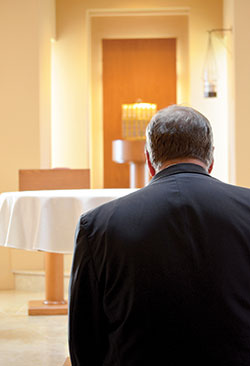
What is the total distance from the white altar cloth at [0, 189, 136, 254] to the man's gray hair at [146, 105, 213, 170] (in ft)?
5.88

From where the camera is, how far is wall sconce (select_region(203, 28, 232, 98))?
6.50m

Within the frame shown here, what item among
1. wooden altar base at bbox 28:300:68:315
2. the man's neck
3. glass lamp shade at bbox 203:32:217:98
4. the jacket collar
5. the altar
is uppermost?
glass lamp shade at bbox 203:32:217:98

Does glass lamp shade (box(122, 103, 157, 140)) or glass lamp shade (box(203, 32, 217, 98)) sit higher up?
glass lamp shade (box(203, 32, 217, 98))

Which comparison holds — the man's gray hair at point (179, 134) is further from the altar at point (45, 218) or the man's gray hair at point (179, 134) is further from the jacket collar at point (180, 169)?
the altar at point (45, 218)

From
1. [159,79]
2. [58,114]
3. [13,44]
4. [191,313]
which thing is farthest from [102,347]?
[159,79]

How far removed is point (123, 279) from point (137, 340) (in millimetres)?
131

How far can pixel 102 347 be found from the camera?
1308 millimetres

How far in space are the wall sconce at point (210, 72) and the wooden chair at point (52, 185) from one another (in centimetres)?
251

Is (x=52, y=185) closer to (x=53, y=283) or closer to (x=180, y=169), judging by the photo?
(x=53, y=283)

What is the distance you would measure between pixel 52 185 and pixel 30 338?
1.33m

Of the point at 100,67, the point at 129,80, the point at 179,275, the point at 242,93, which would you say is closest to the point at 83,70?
the point at 100,67

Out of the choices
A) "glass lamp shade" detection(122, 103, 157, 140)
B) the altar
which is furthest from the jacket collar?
"glass lamp shade" detection(122, 103, 157, 140)

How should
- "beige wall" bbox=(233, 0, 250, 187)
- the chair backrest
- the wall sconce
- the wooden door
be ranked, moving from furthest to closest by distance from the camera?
1. the wooden door
2. the wall sconce
3. "beige wall" bbox=(233, 0, 250, 187)
4. the chair backrest

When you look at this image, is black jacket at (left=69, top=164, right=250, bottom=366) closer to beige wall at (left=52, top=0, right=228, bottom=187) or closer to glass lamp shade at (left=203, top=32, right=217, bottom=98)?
glass lamp shade at (left=203, top=32, right=217, bottom=98)
